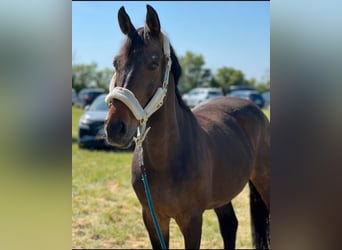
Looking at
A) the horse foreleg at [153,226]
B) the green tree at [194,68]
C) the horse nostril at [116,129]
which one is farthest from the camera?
the green tree at [194,68]

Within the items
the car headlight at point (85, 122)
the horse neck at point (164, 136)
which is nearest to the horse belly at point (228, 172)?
the horse neck at point (164, 136)

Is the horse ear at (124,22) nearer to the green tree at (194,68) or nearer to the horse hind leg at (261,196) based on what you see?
the horse hind leg at (261,196)

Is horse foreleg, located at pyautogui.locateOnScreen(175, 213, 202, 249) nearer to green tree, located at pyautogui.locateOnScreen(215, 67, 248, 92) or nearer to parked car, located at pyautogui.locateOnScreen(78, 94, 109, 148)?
parked car, located at pyautogui.locateOnScreen(78, 94, 109, 148)

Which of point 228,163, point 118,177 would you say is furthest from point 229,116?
point 118,177

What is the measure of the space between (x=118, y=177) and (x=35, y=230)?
6.49 meters

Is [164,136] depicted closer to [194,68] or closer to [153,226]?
[153,226]

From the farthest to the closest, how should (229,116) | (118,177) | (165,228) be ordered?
(118,177)
(229,116)
(165,228)

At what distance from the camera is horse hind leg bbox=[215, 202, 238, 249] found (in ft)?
12.0

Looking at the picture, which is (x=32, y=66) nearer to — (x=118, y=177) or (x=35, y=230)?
(x=35, y=230)

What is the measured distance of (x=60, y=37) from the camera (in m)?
0.80

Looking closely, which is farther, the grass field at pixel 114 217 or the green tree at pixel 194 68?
the green tree at pixel 194 68

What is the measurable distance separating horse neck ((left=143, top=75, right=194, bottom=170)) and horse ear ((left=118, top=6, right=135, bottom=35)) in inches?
17.4

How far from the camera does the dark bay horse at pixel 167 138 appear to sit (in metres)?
2.00

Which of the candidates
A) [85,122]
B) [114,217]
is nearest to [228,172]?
[114,217]
